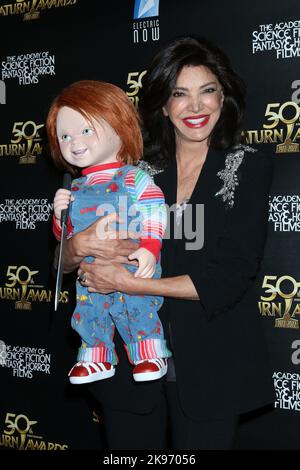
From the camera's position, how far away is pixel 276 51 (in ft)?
7.48

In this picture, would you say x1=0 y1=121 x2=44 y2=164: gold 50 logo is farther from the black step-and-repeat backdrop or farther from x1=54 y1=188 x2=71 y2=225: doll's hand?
x1=54 y1=188 x2=71 y2=225: doll's hand

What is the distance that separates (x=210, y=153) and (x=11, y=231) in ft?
4.91

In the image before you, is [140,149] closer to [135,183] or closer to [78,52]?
[135,183]

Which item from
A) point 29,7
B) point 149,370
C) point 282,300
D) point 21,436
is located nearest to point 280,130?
point 282,300

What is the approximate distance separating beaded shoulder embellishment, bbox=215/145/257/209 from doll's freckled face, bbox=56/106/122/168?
310mm

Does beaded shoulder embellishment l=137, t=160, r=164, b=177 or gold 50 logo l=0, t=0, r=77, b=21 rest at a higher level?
gold 50 logo l=0, t=0, r=77, b=21

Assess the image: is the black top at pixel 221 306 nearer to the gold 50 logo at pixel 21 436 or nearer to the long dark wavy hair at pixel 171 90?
the long dark wavy hair at pixel 171 90

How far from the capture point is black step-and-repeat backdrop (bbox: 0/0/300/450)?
2289 mm

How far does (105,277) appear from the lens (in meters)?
1.55

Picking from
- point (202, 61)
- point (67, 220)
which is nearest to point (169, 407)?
point (67, 220)

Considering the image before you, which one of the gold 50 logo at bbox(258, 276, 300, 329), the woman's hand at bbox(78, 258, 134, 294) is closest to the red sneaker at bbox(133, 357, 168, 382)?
the woman's hand at bbox(78, 258, 134, 294)

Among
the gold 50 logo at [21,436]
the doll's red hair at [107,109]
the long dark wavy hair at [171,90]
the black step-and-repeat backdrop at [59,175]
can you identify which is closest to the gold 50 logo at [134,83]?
the black step-and-repeat backdrop at [59,175]

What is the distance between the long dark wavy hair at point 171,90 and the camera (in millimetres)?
1674

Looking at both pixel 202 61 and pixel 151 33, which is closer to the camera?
pixel 202 61
